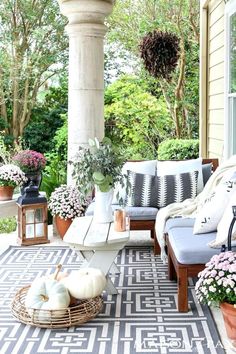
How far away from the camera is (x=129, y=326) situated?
137 inches

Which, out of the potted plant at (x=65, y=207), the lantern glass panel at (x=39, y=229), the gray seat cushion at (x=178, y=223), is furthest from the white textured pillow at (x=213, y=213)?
the lantern glass panel at (x=39, y=229)

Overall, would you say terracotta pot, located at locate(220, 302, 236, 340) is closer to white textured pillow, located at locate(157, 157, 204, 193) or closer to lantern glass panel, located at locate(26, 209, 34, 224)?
white textured pillow, located at locate(157, 157, 204, 193)

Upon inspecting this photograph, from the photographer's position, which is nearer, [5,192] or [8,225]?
[5,192]

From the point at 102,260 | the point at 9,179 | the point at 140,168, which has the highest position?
the point at 140,168

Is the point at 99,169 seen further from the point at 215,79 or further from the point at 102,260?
the point at 215,79

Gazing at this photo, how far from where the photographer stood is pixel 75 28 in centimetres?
619

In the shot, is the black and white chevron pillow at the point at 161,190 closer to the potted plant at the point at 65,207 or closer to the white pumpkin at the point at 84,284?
the potted plant at the point at 65,207

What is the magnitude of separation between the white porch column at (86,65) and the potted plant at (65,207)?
0.46 meters

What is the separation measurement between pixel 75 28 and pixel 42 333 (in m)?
3.80

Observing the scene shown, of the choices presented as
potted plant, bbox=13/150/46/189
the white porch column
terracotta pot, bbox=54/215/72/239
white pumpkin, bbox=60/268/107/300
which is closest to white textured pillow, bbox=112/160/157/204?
terracotta pot, bbox=54/215/72/239

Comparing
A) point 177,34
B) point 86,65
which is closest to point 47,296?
point 86,65

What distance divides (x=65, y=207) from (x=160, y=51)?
254cm

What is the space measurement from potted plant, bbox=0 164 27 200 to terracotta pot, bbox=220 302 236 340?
3.46 meters

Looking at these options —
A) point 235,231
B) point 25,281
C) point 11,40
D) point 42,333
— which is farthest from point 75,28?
point 11,40
